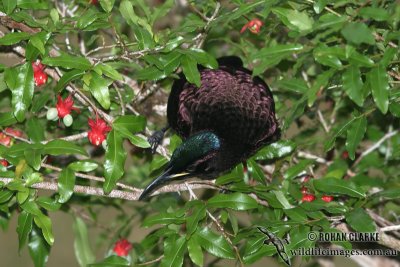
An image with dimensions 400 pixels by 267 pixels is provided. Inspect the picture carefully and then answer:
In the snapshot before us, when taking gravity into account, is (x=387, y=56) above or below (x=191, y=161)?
above

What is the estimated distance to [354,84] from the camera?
8.11ft

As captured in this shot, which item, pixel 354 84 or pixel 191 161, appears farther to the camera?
pixel 191 161

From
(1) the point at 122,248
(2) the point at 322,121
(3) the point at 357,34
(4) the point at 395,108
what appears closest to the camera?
(3) the point at 357,34

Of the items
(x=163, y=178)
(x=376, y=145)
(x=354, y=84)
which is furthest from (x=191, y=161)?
(x=376, y=145)

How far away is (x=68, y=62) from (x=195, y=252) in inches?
37.8

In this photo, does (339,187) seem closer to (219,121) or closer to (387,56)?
(387,56)

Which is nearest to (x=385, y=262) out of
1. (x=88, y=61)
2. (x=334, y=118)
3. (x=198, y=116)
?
(x=334, y=118)

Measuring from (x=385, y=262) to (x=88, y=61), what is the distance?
2.26 meters

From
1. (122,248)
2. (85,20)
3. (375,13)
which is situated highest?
(375,13)

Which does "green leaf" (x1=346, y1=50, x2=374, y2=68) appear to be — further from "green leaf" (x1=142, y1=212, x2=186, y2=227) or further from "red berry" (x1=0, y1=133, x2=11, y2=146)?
"red berry" (x1=0, y1=133, x2=11, y2=146)

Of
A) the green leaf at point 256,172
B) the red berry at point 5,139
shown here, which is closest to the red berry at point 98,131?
the red berry at point 5,139

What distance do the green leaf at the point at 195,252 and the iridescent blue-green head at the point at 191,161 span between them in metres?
0.34

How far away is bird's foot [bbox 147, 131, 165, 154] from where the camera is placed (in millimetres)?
3646

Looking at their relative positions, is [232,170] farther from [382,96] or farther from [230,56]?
[382,96]
